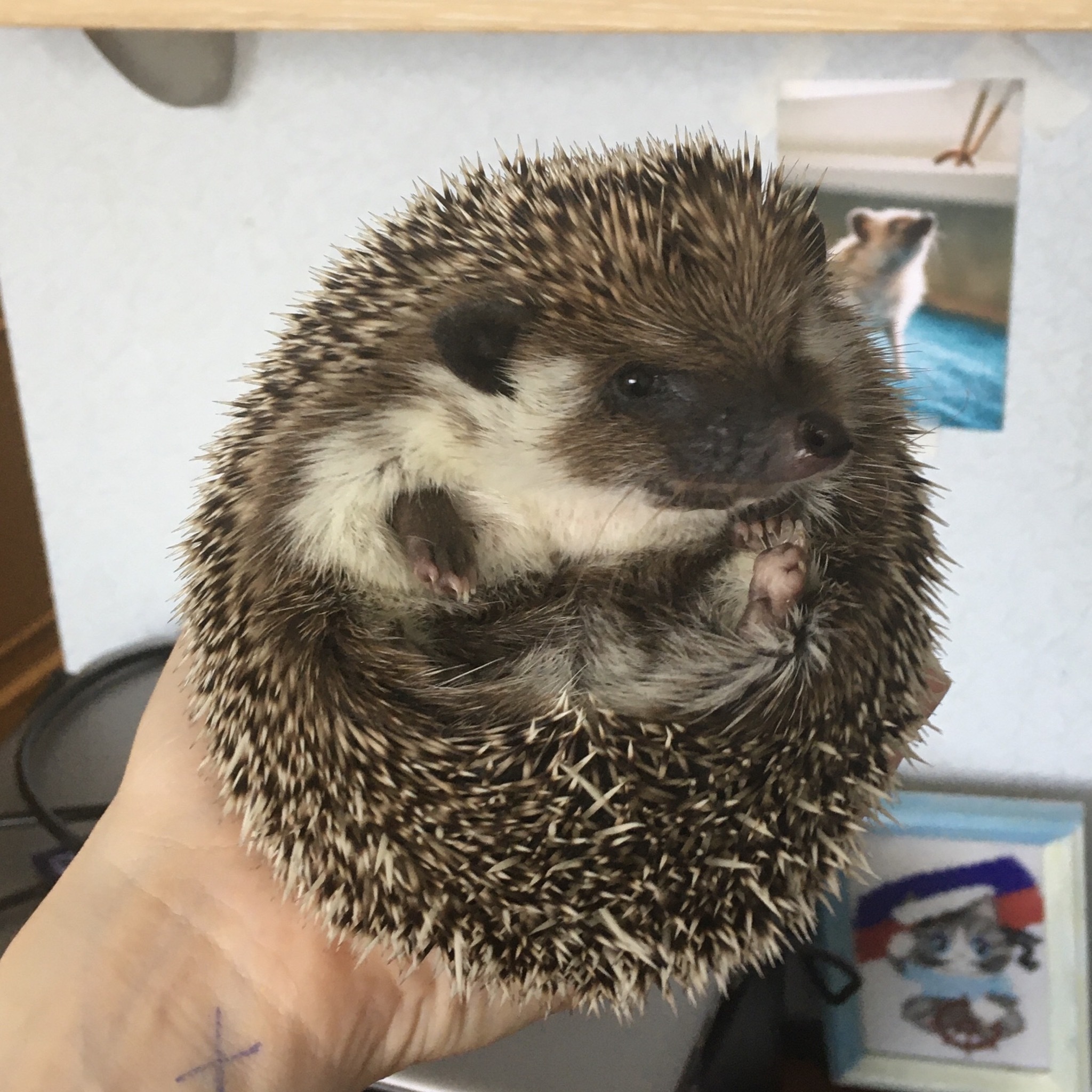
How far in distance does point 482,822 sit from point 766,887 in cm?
28

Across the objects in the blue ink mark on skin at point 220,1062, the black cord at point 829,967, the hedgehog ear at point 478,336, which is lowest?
the black cord at point 829,967

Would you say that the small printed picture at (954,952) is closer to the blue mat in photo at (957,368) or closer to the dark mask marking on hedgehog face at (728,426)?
the blue mat in photo at (957,368)

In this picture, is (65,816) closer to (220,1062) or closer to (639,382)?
(220,1062)

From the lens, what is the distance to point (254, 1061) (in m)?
1.28

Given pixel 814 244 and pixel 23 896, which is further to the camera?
pixel 23 896

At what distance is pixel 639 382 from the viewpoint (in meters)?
0.97

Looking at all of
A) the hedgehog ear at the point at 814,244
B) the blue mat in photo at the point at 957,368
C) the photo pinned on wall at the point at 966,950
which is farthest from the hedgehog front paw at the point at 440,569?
the photo pinned on wall at the point at 966,950

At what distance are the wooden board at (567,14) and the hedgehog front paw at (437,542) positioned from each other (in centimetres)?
64

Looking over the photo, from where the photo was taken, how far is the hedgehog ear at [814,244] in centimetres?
107

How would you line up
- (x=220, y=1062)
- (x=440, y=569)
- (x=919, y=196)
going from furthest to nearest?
(x=919, y=196), (x=220, y=1062), (x=440, y=569)

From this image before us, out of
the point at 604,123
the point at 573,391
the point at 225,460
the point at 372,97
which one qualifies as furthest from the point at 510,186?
the point at 372,97

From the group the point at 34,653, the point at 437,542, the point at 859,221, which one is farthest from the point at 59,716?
the point at 859,221

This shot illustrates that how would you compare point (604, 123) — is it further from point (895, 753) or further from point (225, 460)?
point (895, 753)

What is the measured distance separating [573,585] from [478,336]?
0.29 meters
